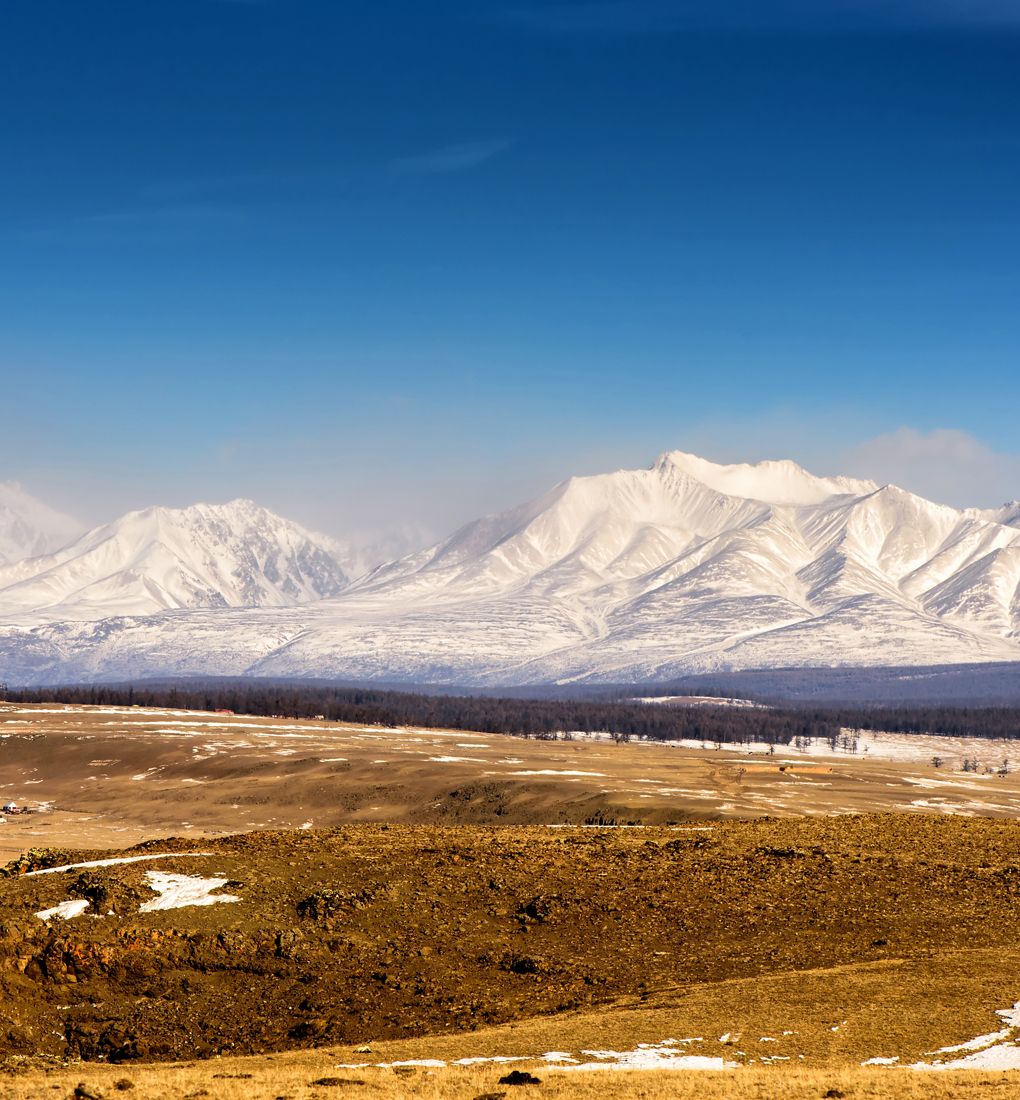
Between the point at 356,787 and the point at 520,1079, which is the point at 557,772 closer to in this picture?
the point at 356,787

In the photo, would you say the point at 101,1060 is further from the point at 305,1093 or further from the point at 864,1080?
the point at 864,1080

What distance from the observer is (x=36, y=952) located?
3597 cm

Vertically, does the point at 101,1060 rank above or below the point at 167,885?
below

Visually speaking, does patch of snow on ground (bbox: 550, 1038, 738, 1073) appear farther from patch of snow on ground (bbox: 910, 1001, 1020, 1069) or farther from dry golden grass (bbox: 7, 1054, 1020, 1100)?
patch of snow on ground (bbox: 910, 1001, 1020, 1069)

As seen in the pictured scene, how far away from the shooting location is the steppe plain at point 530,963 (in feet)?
93.6

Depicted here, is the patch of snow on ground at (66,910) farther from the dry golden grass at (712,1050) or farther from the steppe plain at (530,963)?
the dry golden grass at (712,1050)

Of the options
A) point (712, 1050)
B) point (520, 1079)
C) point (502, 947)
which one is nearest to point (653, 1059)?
point (712, 1050)

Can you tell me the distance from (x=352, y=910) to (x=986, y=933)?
21734 mm

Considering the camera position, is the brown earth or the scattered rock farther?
the brown earth

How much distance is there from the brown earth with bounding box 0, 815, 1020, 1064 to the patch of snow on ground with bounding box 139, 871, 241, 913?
0.42 metres

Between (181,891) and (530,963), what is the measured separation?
1225 centimetres

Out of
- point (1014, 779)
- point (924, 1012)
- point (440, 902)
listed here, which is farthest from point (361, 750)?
point (924, 1012)

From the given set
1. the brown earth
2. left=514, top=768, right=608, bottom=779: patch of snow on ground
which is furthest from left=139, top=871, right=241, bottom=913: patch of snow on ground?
left=514, top=768, right=608, bottom=779: patch of snow on ground

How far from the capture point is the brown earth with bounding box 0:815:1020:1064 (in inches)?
1308
